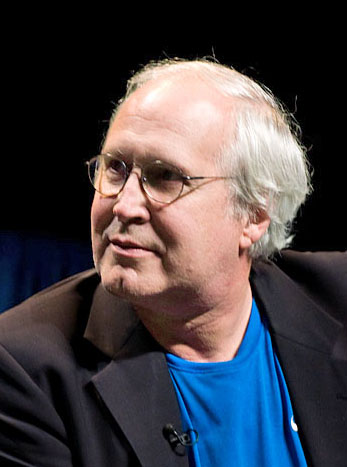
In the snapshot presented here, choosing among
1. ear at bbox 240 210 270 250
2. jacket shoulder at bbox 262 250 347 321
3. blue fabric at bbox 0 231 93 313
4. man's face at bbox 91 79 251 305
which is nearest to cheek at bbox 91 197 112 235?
man's face at bbox 91 79 251 305

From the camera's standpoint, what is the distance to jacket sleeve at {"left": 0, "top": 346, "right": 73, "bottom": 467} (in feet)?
5.24

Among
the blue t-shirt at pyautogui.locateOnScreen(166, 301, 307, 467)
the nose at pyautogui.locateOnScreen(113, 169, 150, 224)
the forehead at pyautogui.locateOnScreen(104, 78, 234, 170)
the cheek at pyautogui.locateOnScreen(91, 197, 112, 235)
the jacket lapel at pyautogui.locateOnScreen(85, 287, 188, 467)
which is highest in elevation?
the forehead at pyautogui.locateOnScreen(104, 78, 234, 170)

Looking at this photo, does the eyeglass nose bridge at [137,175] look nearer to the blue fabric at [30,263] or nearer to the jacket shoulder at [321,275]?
the jacket shoulder at [321,275]

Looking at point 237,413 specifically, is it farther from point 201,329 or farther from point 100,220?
point 100,220

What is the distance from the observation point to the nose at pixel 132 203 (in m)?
1.63

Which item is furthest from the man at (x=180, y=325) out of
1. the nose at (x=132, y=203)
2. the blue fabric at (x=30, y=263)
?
the blue fabric at (x=30, y=263)

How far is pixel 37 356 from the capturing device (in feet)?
5.39

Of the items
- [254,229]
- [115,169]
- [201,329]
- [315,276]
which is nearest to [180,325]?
[201,329]

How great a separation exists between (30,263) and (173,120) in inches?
55.3

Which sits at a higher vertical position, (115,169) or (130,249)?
(115,169)

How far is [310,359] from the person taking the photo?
1.96m

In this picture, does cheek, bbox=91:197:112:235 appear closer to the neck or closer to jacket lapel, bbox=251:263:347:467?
the neck

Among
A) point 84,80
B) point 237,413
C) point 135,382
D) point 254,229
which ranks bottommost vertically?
point 237,413

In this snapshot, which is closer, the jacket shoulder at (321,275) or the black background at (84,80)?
the jacket shoulder at (321,275)
